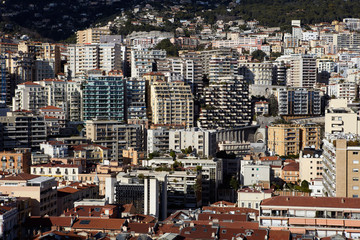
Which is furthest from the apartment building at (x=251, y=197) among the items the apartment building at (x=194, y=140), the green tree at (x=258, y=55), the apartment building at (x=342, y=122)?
the green tree at (x=258, y=55)

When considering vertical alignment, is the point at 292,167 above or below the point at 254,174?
above

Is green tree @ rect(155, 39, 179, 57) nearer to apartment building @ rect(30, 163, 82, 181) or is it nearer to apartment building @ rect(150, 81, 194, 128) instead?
apartment building @ rect(150, 81, 194, 128)

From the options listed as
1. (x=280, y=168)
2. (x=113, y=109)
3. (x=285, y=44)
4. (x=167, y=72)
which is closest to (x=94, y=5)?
(x=285, y=44)

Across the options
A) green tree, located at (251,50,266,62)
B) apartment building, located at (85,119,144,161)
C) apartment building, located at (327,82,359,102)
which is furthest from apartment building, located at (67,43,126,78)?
green tree, located at (251,50,266,62)

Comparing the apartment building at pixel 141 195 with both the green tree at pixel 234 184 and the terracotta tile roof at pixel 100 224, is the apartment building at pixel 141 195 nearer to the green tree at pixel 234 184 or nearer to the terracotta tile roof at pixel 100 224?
the terracotta tile roof at pixel 100 224

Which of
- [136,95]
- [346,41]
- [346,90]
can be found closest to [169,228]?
[136,95]

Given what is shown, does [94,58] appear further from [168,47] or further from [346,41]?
[346,41]
